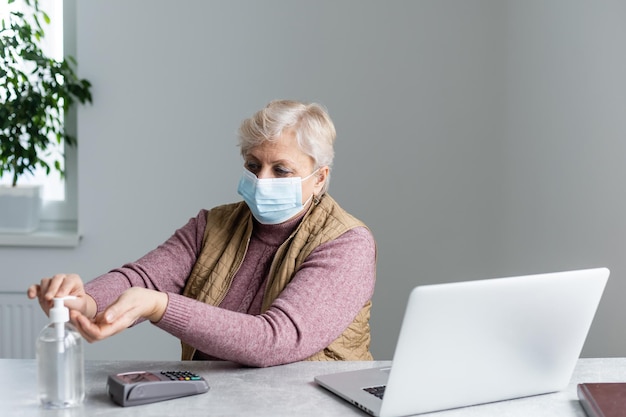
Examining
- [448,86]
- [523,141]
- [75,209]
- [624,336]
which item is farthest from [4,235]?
[624,336]

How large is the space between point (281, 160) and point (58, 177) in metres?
1.63

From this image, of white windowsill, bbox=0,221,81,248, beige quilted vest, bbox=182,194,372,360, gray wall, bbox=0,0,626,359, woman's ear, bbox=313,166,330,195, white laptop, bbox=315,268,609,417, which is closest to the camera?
white laptop, bbox=315,268,609,417

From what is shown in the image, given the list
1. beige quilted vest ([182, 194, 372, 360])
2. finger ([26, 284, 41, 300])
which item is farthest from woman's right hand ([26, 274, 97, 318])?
beige quilted vest ([182, 194, 372, 360])

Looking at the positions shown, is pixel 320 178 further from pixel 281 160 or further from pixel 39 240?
pixel 39 240

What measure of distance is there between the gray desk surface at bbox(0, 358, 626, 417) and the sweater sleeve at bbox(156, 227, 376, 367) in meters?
0.04

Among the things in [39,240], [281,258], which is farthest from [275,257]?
[39,240]

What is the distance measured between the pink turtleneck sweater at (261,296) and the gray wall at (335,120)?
1.04 m

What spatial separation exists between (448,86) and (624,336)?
111cm

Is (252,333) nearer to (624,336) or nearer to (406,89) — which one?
(624,336)

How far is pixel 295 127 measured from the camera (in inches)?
75.6

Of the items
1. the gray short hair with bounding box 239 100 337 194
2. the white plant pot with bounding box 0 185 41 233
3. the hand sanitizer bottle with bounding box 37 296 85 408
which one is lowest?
the hand sanitizer bottle with bounding box 37 296 85 408

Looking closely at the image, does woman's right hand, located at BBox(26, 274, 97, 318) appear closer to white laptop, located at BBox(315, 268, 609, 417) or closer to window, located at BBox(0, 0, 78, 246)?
white laptop, located at BBox(315, 268, 609, 417)

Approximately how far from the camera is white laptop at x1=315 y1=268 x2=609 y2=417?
122 cm

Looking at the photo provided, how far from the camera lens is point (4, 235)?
3.07 m
